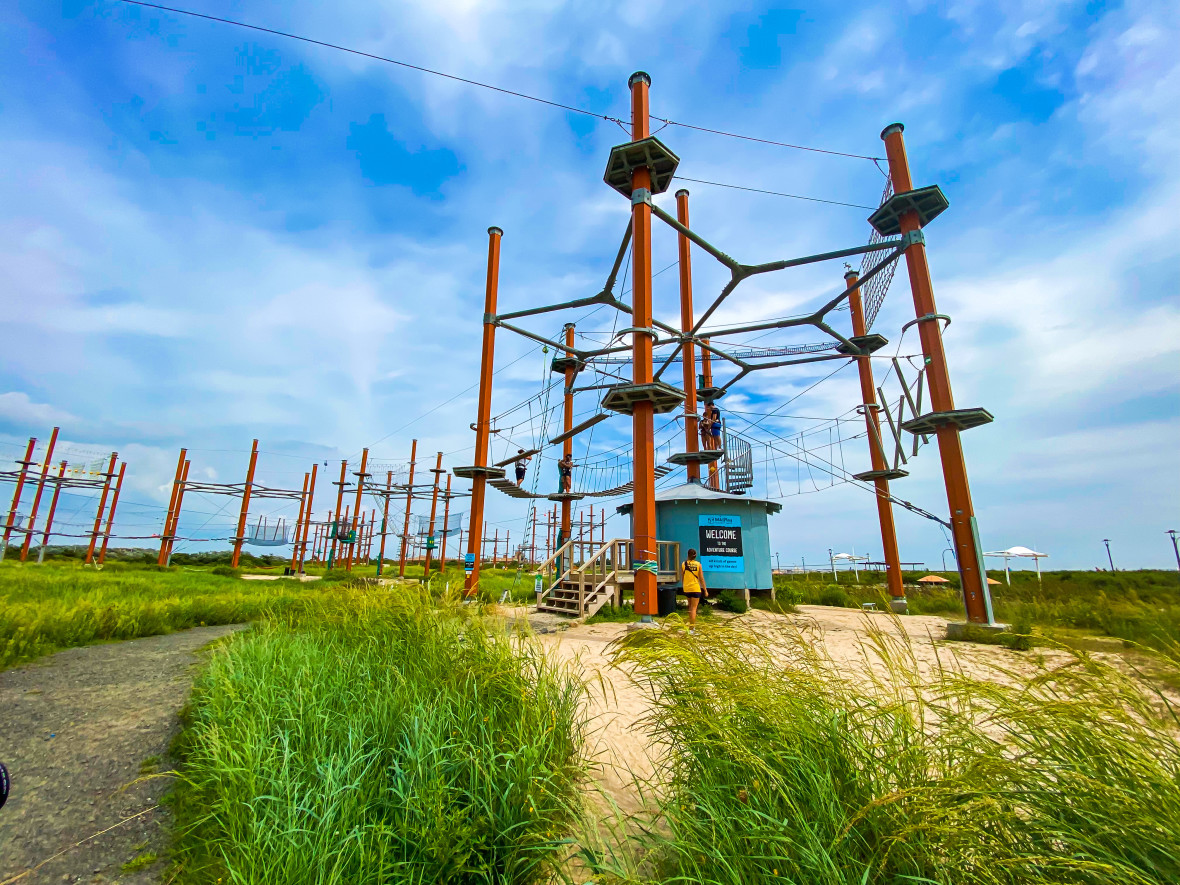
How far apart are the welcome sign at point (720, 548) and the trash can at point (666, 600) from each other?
208cm

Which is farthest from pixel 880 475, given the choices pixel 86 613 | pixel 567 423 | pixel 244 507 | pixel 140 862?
pixel 244 507

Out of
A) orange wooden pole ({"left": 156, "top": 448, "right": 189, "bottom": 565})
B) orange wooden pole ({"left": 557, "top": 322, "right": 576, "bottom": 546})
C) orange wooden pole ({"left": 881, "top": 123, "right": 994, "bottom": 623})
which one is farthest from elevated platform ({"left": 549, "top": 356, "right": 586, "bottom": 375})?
orange wooden pole ({"left": 156, "top": 448, "right": 189, "bottom": 565})

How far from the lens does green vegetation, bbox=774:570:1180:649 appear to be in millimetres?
3848

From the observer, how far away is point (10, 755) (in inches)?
171

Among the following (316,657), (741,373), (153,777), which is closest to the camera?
(153,777)

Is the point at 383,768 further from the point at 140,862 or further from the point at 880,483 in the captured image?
the point at 880,483

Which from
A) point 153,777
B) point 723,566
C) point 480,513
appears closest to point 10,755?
point 153,777

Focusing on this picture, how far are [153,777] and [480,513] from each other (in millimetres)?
11307

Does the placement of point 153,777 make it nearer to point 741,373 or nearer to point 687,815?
point 687,815

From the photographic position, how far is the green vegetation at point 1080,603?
3.85m

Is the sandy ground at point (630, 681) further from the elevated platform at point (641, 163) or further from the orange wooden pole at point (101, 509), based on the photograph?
the orange wooden pole at point (101, 509)

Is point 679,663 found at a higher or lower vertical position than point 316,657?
higher

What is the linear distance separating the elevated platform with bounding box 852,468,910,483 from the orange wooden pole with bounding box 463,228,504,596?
11.8 meters

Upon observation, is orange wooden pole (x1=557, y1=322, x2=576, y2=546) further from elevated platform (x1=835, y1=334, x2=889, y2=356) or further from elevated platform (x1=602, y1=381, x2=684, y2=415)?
elevated platform (x1=835, y1=334, x2=889, y2=356)
